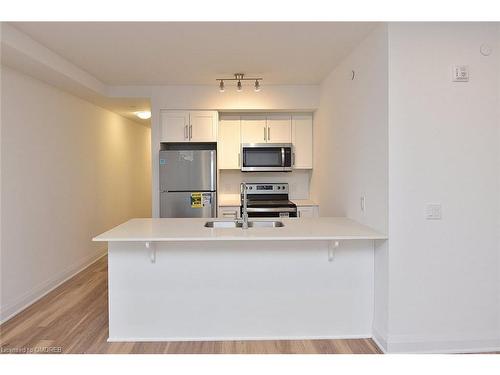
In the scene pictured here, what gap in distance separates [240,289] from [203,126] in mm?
2546

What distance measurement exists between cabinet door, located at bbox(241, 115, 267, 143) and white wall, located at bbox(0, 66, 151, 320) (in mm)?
2030

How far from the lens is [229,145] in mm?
5191

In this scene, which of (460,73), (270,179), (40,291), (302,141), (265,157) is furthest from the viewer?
(270,179)

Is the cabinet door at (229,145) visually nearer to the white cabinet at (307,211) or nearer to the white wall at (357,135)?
the white cabinet at (307,211)

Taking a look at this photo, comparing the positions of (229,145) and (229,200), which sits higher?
(229,145)

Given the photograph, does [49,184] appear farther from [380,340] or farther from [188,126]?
[380,340]

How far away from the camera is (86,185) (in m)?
5.06

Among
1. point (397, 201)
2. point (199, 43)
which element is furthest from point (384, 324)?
point (199, 43)

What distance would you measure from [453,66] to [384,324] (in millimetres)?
1829

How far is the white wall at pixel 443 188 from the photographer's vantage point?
104 inches

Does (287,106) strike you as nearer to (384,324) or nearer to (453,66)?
(453,66)

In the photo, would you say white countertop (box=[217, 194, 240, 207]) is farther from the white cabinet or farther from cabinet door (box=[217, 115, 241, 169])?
the white cabinet

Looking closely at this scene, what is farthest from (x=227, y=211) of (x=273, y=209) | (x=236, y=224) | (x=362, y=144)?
(x=362, y=144)

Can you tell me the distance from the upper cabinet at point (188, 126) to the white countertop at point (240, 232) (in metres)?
1.84
